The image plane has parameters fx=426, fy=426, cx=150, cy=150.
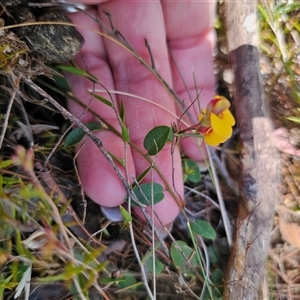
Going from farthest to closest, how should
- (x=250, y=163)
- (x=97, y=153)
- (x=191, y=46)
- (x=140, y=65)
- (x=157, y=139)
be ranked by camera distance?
1. (x=191, y=46)
2. (x=140, y=65)
3. (x=250, y=163)
4. (x=97, y=153)
5. (x=157, y=139)

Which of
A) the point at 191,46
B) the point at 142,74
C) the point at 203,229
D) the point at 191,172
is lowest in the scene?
the point at 203,229

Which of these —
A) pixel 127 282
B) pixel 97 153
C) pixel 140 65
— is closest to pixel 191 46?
pixel 140 65

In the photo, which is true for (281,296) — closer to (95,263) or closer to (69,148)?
(95,263)

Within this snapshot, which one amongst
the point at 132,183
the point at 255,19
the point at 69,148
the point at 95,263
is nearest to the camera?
the point at 95,263

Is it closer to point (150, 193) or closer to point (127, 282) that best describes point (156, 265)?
point (127, 282)

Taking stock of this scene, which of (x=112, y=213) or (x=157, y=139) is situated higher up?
(x=157, y=139)

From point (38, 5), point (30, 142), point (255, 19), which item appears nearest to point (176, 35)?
point (255, 19)

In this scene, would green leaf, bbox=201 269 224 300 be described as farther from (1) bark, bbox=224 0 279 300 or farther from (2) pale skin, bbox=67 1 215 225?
(2) pale skin, bbox=67 1 215 225

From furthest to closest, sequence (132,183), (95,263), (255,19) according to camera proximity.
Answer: (255,19) → (132,183) → (95,263)
